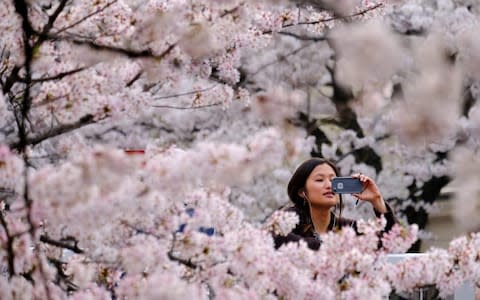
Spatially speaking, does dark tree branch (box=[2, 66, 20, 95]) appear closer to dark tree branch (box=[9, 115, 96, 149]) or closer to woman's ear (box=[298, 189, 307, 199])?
dark tree branch (box=[9, 115, 96, 149])

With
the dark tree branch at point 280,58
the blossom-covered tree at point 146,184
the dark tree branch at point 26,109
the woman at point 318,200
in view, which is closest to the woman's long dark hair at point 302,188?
the woman at point 318,200

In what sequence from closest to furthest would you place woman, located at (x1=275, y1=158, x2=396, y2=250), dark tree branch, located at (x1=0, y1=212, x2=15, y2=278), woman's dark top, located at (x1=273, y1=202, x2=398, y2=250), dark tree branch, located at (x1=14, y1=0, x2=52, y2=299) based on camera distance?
dark tree branch, located at (x1=14, y1=0, x2=52, y2=299)
dark tree branch, located at (x1=0, y1=212, x2=15, y2=278)
woman's dark top, located at (x1=273, y1=202, x2=398, y2=250)
woman, located at (x1=275, y1=158, x2=396, y2=250)

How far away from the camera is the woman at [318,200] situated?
385cm

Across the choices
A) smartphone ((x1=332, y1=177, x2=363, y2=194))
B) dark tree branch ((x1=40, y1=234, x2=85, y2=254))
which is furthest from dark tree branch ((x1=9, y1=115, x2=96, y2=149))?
smartphone ((x1=332, y1=177, x2=363, y2=194))

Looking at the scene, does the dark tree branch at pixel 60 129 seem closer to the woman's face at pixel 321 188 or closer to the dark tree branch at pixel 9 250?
the dark tree branch at pixel 9 250

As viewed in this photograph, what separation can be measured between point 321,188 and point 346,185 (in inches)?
9.2

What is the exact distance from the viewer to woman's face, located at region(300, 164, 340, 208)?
392 centimetres

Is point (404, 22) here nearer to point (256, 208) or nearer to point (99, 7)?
point (256, 208)

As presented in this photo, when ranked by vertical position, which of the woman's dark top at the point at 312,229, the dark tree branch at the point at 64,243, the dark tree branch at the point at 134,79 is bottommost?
the dark tree branch at the point at 64,243

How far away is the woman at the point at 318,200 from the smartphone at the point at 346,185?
73 millimetres

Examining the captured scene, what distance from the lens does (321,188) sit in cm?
396

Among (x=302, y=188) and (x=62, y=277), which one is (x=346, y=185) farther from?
(x=62, y=277)

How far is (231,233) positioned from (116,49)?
0.62m

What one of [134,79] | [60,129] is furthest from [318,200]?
[60,129]
